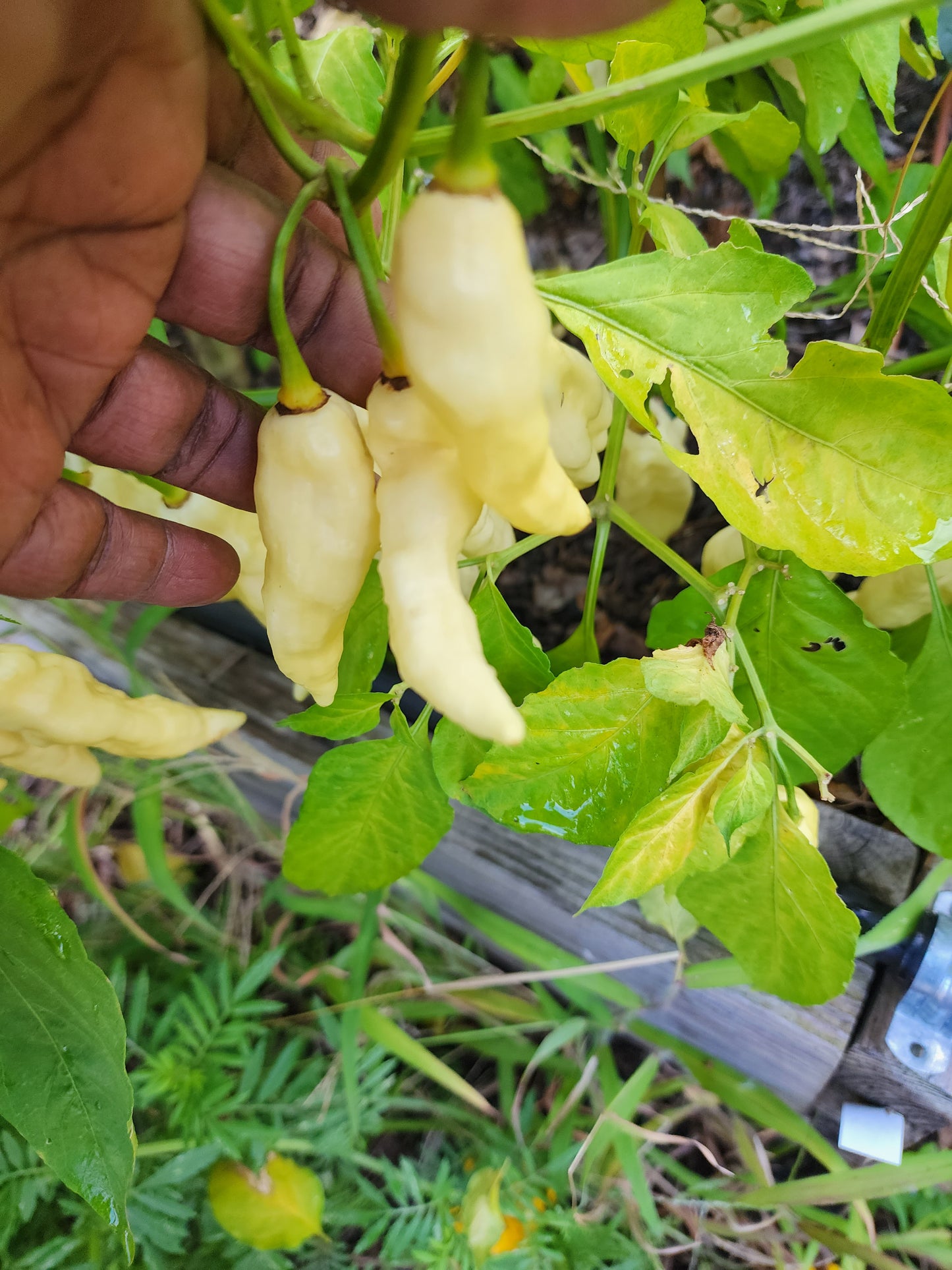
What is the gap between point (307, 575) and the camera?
Result: 0.47 meters

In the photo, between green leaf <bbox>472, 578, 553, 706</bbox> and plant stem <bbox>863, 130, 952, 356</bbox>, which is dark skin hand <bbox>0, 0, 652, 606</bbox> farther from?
plant stem <bbox>863, 130, 952, 356</bbox>

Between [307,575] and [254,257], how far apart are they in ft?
0.75

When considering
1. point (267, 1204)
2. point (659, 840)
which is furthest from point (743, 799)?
point (267, 1204)

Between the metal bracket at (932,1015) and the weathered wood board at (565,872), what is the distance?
0.17 feet

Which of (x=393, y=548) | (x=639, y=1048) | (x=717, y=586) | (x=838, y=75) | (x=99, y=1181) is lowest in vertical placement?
(x=639, y=1048)

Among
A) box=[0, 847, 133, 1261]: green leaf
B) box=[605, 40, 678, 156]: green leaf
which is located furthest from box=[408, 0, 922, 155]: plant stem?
box=[0, 847, 133, 1261]: green leaf

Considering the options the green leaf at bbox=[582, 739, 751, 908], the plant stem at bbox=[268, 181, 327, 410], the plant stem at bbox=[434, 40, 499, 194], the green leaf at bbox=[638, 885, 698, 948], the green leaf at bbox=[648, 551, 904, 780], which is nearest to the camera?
the plant stem at bbox=[434, 40, 499, 194]

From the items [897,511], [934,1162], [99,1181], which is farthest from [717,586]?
[934,1162]

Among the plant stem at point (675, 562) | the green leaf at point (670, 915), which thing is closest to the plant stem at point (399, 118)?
the plant stem at point (675, 562)

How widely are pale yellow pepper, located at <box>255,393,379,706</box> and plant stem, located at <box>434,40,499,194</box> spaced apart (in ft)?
0.50

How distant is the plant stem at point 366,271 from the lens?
0.40m

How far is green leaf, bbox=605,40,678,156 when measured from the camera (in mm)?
541

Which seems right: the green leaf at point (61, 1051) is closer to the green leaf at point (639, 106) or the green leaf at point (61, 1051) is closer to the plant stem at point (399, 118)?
the plant stem at point (399, 118)

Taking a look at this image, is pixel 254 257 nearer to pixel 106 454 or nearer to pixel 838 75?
pixel 106 454
